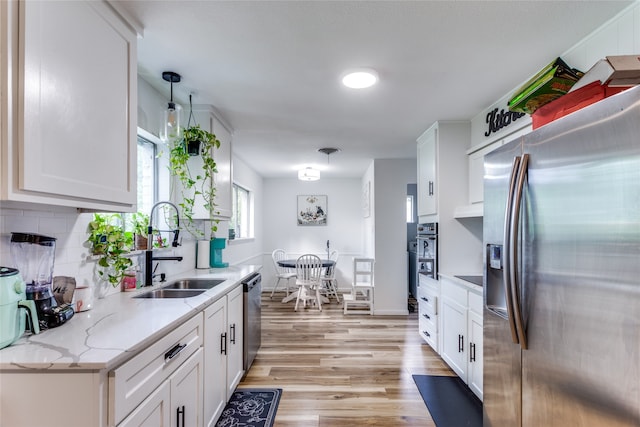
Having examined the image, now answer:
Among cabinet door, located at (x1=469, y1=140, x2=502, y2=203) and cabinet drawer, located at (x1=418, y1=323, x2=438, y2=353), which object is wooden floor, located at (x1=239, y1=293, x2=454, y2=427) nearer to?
cabinet drawer, located at (x1=418, y1=323, x2=438, y2=353)

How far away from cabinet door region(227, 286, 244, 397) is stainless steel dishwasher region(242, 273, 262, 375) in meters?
0.06

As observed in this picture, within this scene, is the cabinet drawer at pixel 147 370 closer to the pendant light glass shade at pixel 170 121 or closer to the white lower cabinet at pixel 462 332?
the pendant light glass shade at pixel 170 121

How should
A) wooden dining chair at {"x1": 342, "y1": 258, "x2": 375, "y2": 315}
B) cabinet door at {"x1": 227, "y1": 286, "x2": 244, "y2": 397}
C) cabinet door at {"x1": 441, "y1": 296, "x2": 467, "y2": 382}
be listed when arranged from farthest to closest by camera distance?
wooden dining chair at {"x1": 342, "y1": 258, "x2": 375, "y2": 315} → cabinet door at {"x1": 441, "y1": 296, "x2": 467, "y2": 382} → cabinet door at {"x1": 227, "y1": 286, "x2": 244, "y2": 397}

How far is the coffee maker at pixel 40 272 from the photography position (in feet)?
4.04

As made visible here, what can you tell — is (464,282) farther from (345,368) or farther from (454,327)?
(345,368)

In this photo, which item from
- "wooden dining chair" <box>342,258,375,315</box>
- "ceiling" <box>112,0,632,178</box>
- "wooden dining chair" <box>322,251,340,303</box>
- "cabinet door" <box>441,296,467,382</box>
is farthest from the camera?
"wooden dining chair" <box>322,251,340,303</box>

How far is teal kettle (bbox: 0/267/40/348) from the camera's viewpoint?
104 centimetres

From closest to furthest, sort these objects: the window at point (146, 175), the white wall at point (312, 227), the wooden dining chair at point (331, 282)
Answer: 1. the window at point (146, 175)
2. the wooden dining chair at point (331, 282)
3. the white wall at point (312, 227)

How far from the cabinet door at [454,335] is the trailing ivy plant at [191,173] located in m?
2.23

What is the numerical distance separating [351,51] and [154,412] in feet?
6.49

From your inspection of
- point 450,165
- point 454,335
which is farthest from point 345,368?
point 450,165

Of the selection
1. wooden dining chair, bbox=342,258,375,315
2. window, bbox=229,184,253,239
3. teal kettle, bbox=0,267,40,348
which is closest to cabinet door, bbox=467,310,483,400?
wooden dining chair, bbox=342,258,375,315

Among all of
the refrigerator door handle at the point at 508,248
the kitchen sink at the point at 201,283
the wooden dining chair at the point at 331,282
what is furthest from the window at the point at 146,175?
the wooden dining chair at the point at 331,282

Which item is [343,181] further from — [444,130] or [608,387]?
[608,387]
